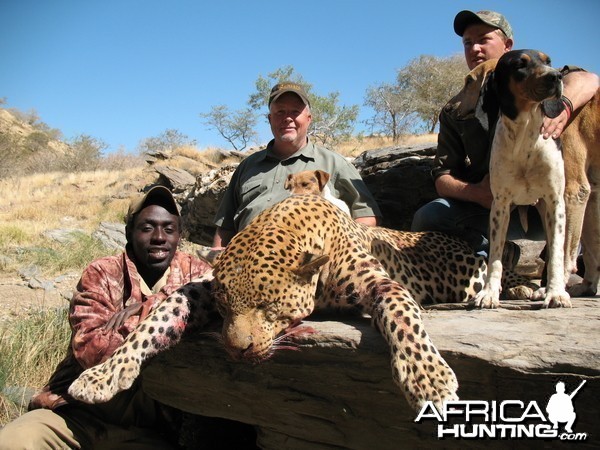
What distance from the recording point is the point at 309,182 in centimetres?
501

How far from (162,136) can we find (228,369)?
135ft

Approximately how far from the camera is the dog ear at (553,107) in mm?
3500

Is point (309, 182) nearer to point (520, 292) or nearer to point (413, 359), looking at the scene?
point (520, 292)

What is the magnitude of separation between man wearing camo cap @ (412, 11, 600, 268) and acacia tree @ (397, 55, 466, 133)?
27.4 meters

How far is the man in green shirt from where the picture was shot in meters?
5.66

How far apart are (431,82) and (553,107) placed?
32.2 meters

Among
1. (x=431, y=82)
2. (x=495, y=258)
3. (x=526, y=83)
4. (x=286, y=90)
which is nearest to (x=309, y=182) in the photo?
(x=286, y=90)

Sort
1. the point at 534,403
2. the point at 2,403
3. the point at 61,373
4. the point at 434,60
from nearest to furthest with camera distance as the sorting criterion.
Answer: the point at 534,403
the point at 61,373
the point at 2,403
the point at 434,60

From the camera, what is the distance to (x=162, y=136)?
4275cm

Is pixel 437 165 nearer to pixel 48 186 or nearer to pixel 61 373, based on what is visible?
pixel 61 373

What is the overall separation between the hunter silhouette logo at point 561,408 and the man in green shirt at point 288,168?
3.12 meters

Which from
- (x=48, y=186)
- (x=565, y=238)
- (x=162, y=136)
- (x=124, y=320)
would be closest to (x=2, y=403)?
(x=124, y=320)

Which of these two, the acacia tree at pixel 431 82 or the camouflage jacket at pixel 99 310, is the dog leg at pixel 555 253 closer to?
the camouflage jacket at pixel 99 310

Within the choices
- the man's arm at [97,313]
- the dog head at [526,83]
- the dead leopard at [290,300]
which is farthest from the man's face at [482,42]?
the man's arm at [97,313]
